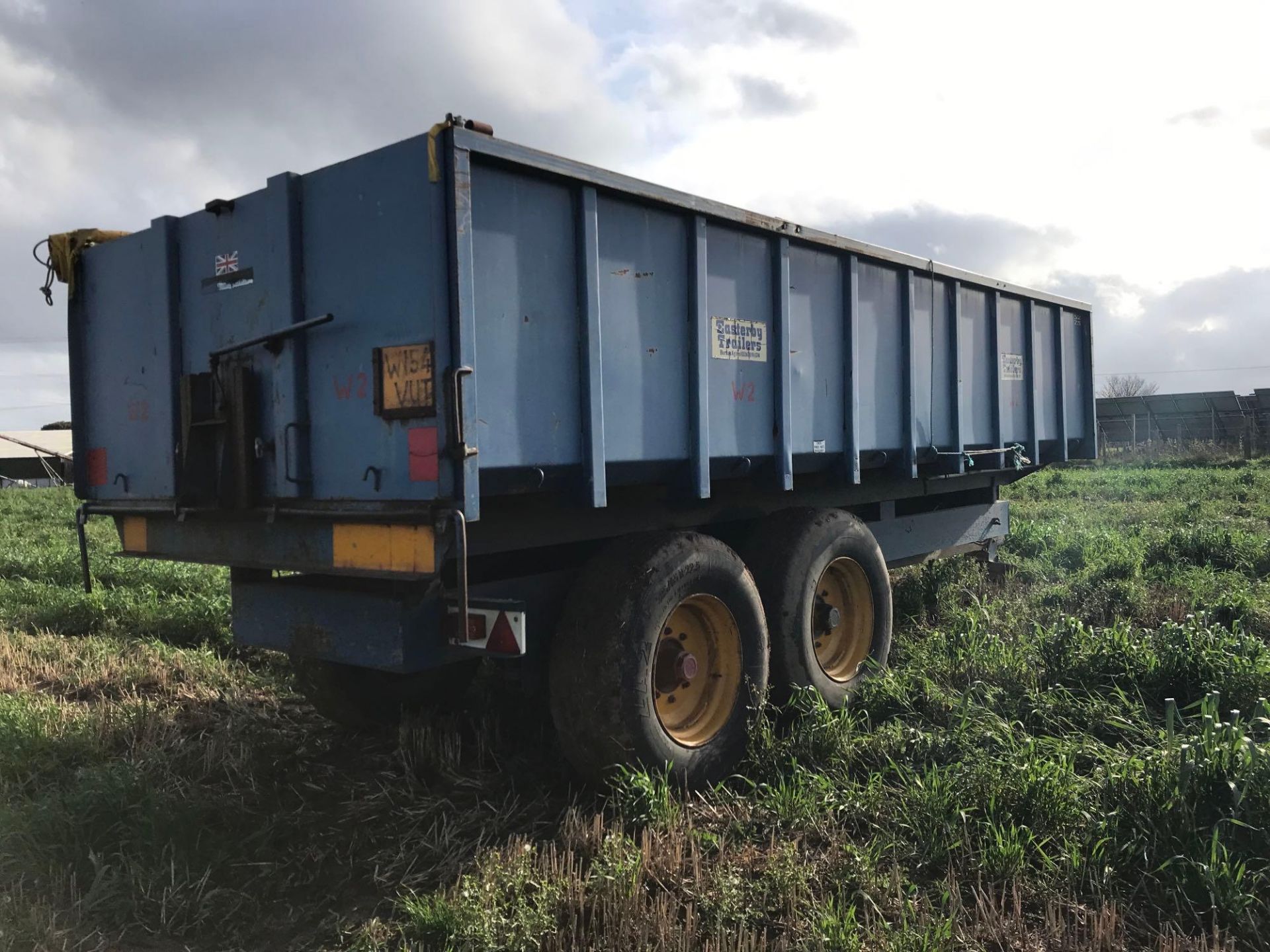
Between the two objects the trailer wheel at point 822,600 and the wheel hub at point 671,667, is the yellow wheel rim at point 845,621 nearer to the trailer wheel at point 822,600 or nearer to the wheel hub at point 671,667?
the trailer wheel at point 822,600

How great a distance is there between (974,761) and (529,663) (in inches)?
73.7

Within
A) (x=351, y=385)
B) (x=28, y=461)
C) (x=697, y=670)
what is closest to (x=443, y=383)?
(x=351, y=385)

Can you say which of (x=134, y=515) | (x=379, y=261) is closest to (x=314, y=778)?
(x=134, y=515)

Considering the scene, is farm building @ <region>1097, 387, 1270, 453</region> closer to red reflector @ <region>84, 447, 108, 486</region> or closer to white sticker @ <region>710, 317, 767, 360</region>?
white sticker @ <region>710, 317, 767, 360</region>

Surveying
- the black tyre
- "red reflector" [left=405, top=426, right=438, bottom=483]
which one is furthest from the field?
"red reflector" [left=405, top=426, right=438, bottom=483]

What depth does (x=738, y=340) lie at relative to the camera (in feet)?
15.6

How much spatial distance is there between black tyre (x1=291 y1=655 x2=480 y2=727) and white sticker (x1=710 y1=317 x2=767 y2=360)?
6.52ft

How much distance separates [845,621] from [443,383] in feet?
10.6

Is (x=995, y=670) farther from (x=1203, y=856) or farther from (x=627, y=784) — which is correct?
(x=627, y=784)

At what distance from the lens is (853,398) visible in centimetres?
553

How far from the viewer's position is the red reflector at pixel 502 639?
11.7 feet

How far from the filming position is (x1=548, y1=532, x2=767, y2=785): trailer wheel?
12.8ft

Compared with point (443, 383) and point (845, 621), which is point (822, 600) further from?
point (443, 383)

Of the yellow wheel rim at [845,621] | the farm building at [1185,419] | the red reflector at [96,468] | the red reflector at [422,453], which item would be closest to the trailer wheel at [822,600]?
the yellow wheel rim at [845,621]
